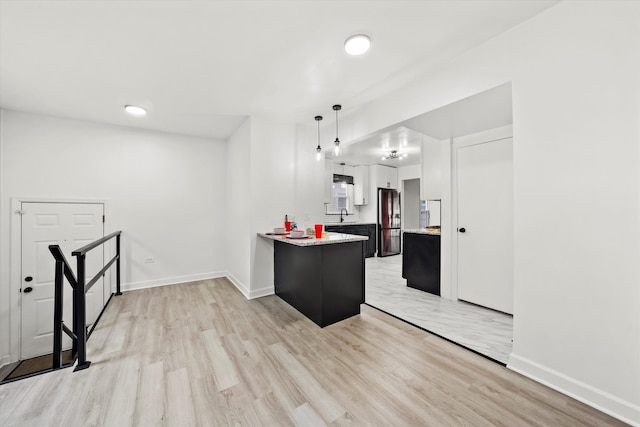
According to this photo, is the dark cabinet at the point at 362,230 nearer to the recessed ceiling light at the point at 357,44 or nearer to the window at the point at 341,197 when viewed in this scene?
the window at the point at 341,197

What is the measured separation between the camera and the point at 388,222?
7.09 m

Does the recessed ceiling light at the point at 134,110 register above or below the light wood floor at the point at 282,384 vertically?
above

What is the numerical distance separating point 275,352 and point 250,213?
196 cm

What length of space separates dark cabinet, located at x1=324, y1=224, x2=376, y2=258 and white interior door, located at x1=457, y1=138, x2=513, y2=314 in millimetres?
2975

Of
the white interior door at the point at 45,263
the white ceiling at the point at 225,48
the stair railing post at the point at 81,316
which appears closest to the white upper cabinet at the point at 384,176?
the white ceiling at the point at 225,48

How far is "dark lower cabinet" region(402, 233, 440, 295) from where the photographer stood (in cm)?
371

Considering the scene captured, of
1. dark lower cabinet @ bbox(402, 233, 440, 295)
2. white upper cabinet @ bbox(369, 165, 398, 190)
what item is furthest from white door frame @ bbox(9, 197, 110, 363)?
white upper cabinet @ bbox(369, 165, 398, 190)

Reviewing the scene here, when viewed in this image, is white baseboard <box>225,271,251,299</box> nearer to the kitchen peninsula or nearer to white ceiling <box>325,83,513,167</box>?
the kitchen peninsula

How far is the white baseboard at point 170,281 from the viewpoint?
4039 millimetres

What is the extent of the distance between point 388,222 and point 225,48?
5866 mm

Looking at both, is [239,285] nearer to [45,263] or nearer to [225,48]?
[45,263]

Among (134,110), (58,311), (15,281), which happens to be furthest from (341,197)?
(15,281)

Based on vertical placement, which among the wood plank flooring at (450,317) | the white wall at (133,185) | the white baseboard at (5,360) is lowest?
the white baseboard at (5,360)

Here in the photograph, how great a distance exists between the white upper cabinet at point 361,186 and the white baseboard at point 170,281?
3997mm
